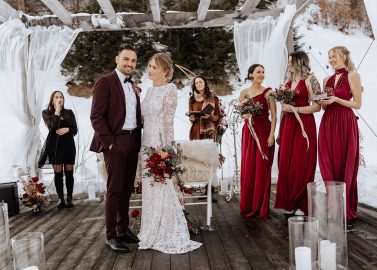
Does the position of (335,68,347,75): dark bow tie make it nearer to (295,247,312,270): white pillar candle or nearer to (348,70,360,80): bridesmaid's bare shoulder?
(348,70,360,80): bridesmaid's bare shoulder

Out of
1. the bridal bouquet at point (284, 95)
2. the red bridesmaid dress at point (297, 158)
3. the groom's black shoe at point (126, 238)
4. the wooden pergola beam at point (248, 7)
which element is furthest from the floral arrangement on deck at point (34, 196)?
the wooden pergola beam at point (248, 7)

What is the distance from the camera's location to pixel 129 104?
3541 mm

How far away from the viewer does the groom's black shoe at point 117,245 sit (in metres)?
3.46

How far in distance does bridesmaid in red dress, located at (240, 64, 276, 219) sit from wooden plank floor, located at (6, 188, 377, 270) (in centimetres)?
23

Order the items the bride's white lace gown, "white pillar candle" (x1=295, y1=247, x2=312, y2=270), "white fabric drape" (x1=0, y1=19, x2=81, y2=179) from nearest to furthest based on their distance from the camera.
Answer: "white pillar candle" (x1=295, y1=247, x2=312, y2=270) < the bride's white lace gown < "white fabric drape" (x1=0, y1=19, x2=81, y2=179)

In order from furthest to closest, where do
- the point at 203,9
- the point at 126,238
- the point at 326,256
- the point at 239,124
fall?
the point at 239,124 → the point at 203,9 → the point at 126,238 → the point at 326,256

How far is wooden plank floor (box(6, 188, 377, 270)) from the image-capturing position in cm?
312

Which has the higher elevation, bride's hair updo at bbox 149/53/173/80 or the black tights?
bride's hair updo at bbox 149/53/173/80

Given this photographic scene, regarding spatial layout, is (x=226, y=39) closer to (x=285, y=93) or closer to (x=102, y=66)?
(x=102, y=66)

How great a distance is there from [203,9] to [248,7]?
0.66 meters

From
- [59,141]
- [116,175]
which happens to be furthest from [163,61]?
[59,141]

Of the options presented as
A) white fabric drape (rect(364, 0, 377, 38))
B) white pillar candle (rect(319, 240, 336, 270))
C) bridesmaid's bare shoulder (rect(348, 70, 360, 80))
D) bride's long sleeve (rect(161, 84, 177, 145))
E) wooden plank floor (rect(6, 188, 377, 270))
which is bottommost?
wooden plank floor (rect(6, 188, 377, 270))

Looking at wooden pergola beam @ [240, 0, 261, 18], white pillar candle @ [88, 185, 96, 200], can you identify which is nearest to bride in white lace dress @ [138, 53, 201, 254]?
white pillar candle @ [88, 185, 96, 200]

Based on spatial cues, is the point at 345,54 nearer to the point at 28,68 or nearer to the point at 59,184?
the point at 59,184
